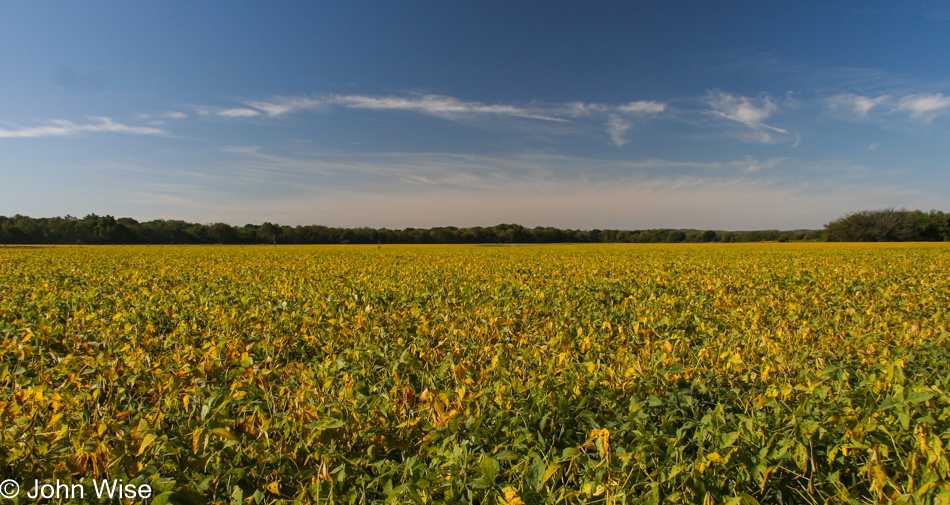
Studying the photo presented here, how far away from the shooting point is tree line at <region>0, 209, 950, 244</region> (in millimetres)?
65062

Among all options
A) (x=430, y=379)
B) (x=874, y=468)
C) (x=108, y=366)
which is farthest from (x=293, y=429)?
(x=874, y=468)

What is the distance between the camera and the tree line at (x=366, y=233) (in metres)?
65.1

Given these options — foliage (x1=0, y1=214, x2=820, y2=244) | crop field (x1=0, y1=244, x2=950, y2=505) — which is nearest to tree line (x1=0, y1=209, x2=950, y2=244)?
foliage (x1=0, y1=214, x2=820, y2=244)

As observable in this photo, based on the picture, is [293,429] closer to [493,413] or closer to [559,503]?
[493,413]

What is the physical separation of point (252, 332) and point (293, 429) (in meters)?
2.22

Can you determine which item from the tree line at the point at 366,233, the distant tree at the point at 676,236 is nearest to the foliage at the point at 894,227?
the tree line at the point at 366,233

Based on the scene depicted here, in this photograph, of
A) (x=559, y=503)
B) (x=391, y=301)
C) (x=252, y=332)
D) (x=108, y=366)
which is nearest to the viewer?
(x=559, y=503)

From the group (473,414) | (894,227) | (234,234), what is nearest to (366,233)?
(234,234)

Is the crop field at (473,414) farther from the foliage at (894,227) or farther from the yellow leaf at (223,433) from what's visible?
the foliage at (894,227)

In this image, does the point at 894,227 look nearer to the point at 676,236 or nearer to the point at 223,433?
the point at 676,236

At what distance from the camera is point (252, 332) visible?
12.5 feet

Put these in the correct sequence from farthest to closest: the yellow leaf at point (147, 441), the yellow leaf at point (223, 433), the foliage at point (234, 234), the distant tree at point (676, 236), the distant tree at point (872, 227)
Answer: the distant tree at point (676, 236) < the foliage at point (234, 234) < the distant tree at point (872, 227) < the yellow leaf at point (223, 433) < the yellow leaf at point (147, 441)

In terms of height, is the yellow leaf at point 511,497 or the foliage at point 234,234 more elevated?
the foliage at point 234,234

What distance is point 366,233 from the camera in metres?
83.9
